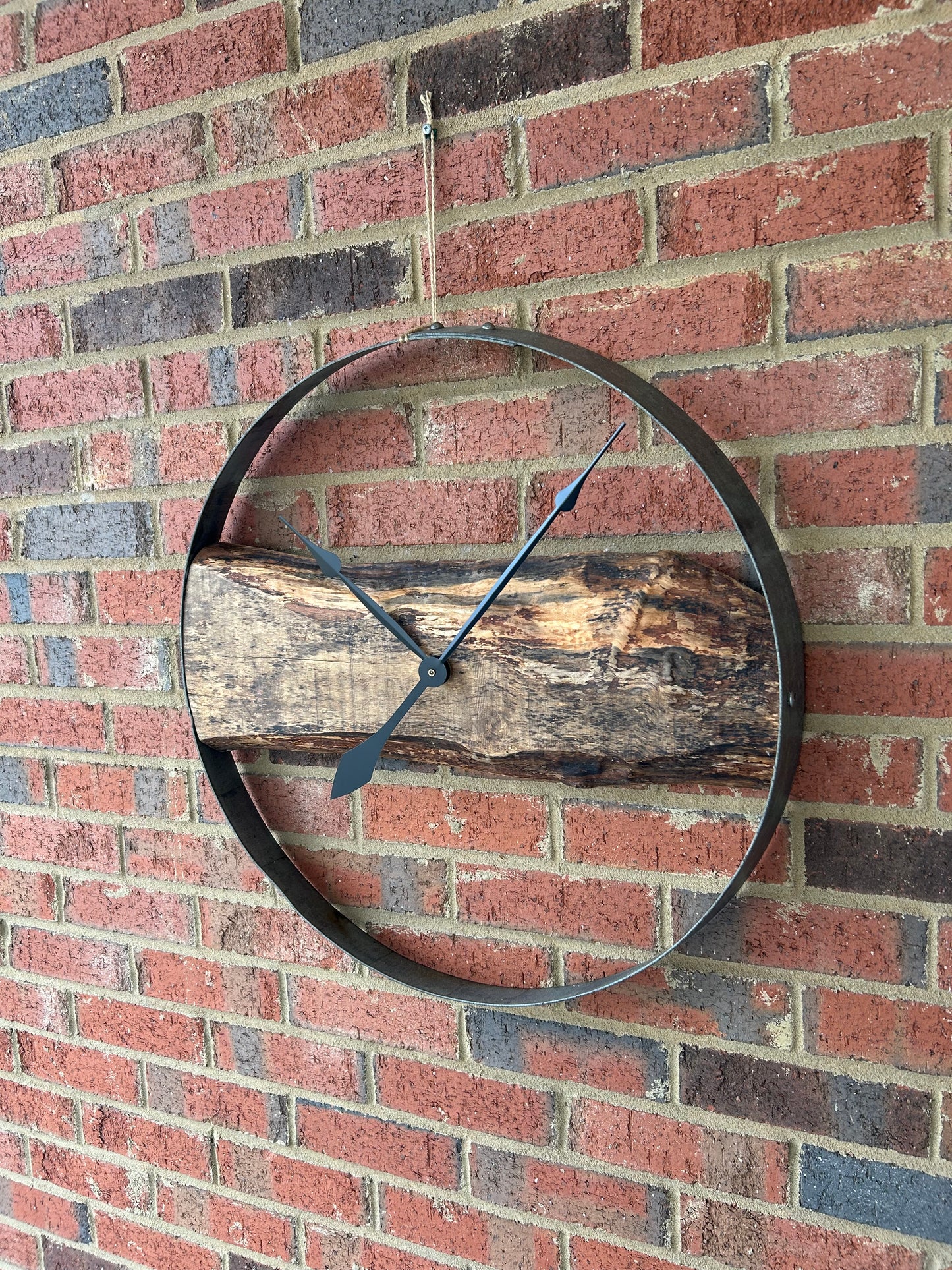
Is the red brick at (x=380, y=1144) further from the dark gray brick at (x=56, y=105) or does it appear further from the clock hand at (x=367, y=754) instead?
the dark gray brick at (x=56, y=105)

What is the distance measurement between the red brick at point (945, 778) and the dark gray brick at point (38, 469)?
0.98 m

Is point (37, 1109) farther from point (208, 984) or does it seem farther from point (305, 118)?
point (305, 118)

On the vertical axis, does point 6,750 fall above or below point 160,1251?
above

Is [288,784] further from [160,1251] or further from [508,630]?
[160,1251]

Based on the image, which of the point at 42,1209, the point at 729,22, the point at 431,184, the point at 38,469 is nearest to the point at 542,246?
the point at 431,184

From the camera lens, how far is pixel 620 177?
2.80 ft

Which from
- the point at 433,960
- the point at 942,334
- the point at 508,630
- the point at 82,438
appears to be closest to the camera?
the point at 942,334

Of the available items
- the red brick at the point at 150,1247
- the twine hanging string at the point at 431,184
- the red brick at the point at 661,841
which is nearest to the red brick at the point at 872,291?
the twine hanging string at the point at 431,184

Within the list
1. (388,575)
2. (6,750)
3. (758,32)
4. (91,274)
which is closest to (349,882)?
(388,575)

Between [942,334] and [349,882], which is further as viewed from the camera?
[349,882]

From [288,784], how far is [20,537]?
1.54 feet

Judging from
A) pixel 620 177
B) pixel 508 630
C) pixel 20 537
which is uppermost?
pixel 620 177

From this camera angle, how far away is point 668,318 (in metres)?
0.85

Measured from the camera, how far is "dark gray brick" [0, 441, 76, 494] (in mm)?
1144
